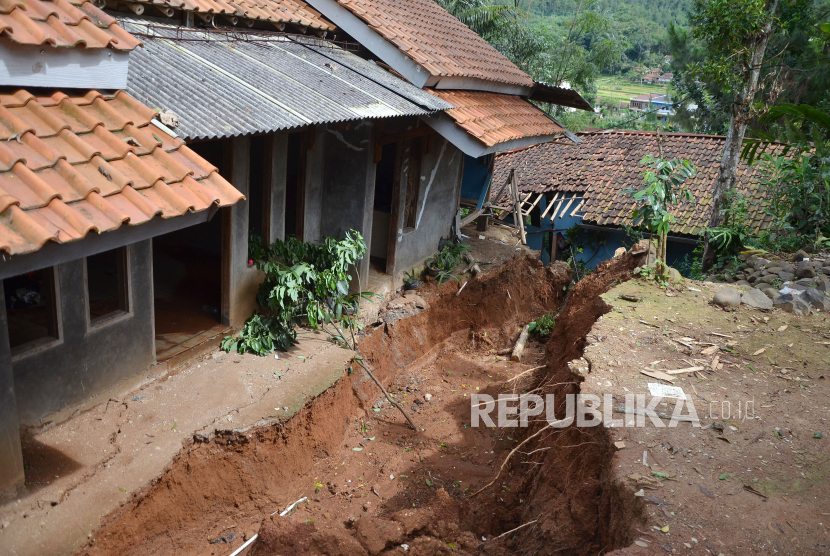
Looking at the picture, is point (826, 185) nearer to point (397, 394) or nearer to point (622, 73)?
point (397, 394)

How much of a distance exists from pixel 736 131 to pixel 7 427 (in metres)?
13.2

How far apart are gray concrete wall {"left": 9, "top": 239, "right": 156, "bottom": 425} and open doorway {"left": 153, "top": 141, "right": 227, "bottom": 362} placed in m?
0.55

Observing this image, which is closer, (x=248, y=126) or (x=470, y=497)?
(x=248, y=126)

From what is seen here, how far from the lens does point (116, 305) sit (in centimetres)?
689

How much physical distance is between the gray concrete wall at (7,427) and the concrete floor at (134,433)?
0.16 meters

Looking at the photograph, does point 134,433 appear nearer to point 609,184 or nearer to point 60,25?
point 60,25

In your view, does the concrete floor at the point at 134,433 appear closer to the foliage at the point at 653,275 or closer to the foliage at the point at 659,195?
the foliage at the point at 653,275

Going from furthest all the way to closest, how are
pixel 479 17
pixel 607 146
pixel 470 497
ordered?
pixel 479 17, pixel 607 146, pixel 470 497

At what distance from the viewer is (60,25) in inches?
170

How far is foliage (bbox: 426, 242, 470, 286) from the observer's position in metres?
11.3

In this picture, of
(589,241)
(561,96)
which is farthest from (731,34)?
(589,241)

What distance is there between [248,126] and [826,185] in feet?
33.7

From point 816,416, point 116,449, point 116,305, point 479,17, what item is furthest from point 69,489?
point 479,17

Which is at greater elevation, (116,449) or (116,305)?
(116,305)
